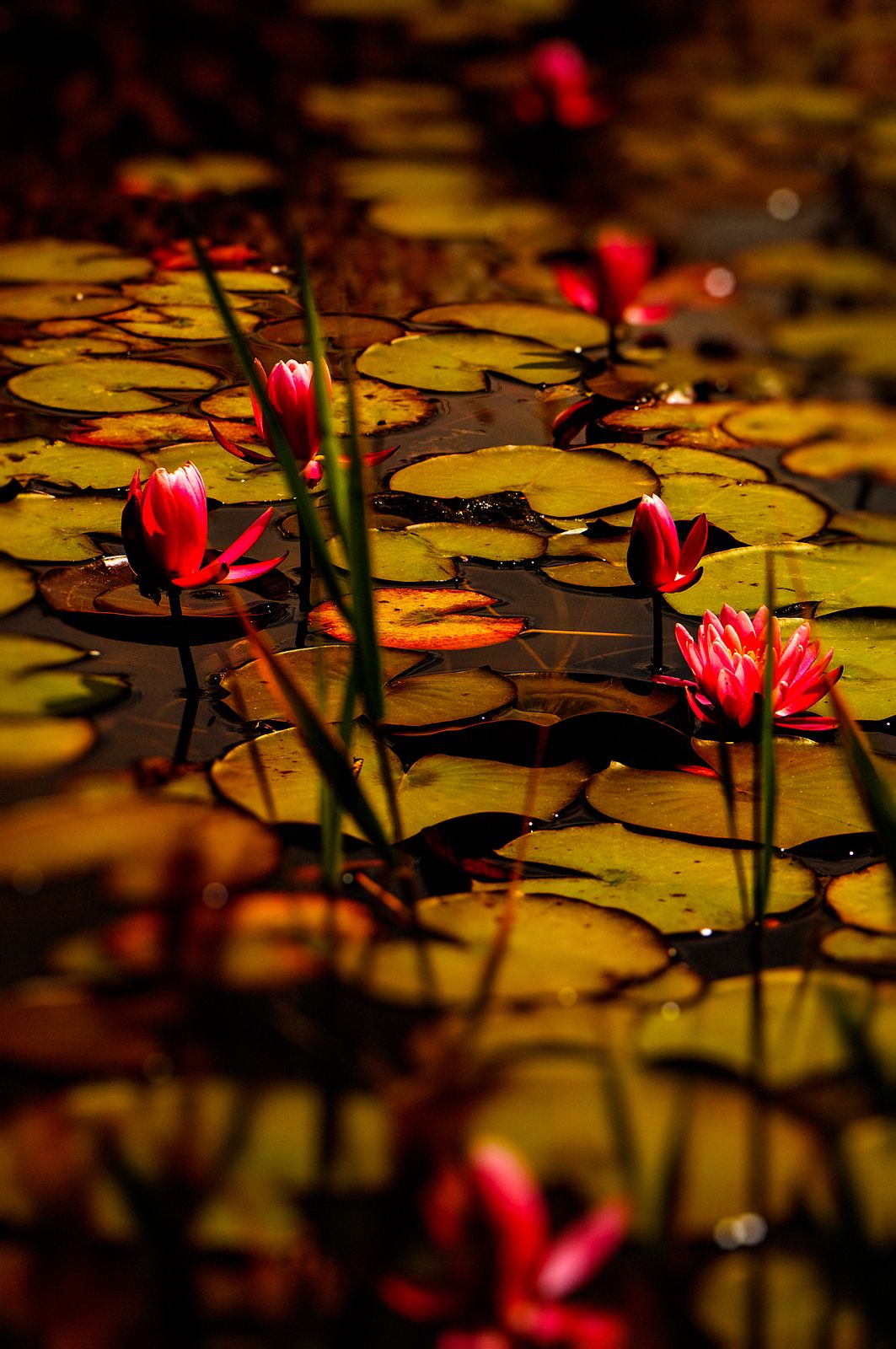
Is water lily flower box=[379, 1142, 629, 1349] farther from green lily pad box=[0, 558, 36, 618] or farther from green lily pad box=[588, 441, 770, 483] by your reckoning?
green lily pad box=[588, 441, 770, 483]

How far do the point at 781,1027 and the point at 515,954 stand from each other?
18 centimetres

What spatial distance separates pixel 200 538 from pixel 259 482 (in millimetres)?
371

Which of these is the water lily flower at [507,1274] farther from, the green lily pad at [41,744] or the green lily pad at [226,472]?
the green lily pad at [226,472]

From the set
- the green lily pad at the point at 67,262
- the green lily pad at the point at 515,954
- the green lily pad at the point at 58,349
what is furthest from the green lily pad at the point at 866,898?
the green lily pad at the point at 67,262

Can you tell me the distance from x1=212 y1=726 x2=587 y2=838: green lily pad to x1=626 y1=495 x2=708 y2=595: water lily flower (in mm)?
230

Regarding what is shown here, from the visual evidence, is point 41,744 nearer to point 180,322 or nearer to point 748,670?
point 748,670

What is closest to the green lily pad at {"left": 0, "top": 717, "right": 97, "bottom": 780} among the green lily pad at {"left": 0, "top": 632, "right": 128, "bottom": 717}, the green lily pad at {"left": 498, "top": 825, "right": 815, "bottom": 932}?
the green lily pad at {"left": 0, "top": 632, "right": 128, "bottom": 717}

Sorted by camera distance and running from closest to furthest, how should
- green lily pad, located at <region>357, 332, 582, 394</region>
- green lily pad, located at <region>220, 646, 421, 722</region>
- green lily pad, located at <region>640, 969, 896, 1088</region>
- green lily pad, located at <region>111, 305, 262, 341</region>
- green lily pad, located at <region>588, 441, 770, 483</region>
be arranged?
green lily pad, located at <region>640, 969, 896, 1088</region>
green lily pad, located at <region>220, 646, 421, 722</region>
green lily pad, located at <region>588, 441, 770, 483</region>
green lily pad, located at <region>357, 332, 582, 394</region>
green lily pad, located at <region>111, 305, 262, 341</region>

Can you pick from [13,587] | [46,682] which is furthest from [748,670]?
[13,587]

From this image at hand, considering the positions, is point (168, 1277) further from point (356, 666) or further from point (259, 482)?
point (259, 482)

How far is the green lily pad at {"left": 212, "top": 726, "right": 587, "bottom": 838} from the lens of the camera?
101cm

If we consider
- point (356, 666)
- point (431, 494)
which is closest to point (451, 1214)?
point (356, 666)

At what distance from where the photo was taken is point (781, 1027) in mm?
799

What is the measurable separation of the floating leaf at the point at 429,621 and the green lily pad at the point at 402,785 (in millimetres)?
163
